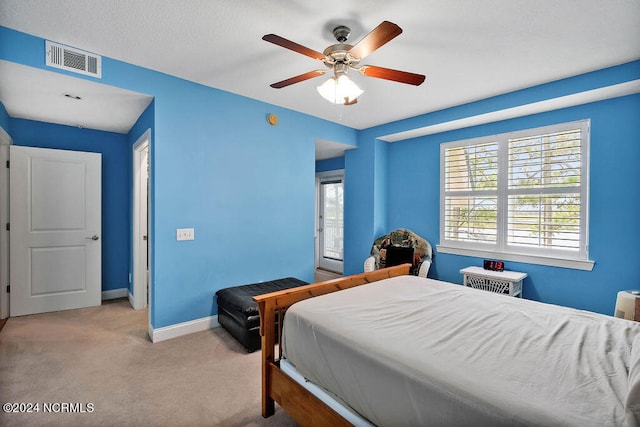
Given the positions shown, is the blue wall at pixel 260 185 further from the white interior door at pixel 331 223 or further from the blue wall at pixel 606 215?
the white interior door at pixel 331 223

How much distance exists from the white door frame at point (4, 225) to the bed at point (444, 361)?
355 centimetres

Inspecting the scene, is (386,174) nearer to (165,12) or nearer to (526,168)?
(526,168)

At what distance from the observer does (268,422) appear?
1849 mm

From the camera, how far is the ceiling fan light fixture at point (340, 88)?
221 centimetres

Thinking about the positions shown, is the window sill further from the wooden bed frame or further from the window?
the wooden bed frame

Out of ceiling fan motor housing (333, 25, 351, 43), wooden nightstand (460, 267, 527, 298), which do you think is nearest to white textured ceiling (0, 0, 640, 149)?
ceiling fan motor housing (333, 25, 351, 43)

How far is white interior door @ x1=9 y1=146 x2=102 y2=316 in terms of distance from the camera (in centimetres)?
351

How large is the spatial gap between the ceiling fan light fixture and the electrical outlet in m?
1.91

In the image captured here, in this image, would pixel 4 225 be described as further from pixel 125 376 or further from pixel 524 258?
pixel 524 258

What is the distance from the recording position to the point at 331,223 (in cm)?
621

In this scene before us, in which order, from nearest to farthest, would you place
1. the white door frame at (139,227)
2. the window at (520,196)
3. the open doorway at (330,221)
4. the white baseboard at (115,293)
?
the window at (520,196), the white door frame at (139,227), the white baseboard at (115,293), the open doorway at (330,221)

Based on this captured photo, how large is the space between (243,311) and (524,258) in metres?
3.13

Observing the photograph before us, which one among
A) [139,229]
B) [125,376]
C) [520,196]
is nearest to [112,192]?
[139,229]

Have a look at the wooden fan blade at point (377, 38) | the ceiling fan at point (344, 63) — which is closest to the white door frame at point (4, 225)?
the ceiling fan at point (344, 63)
